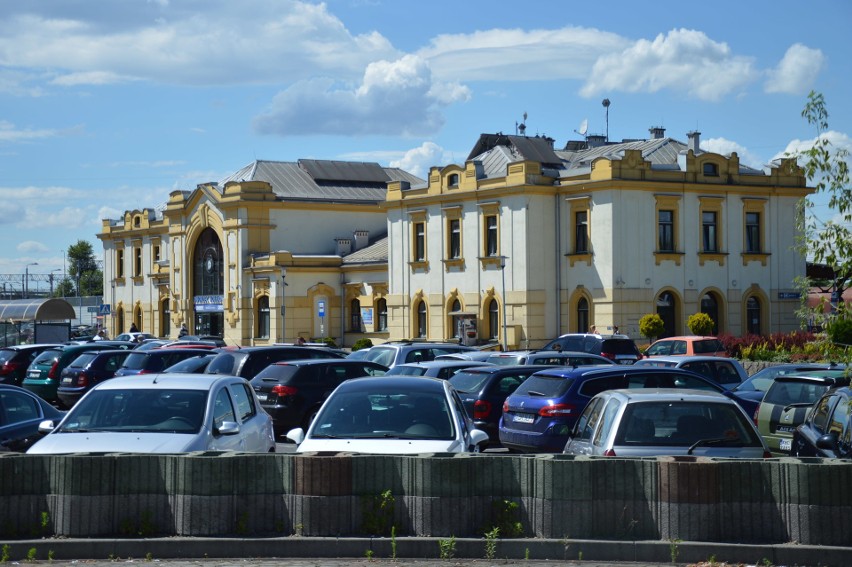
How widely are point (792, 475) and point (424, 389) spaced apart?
13.9 feet

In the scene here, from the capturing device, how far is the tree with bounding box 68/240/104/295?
14050 centimetres

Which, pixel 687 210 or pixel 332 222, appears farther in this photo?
pixel 332 222

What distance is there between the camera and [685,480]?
1080 cm

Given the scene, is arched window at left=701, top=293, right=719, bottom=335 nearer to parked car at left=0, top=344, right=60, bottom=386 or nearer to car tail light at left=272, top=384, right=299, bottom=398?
parked car at left=0, top=344, right=60, bottom=386

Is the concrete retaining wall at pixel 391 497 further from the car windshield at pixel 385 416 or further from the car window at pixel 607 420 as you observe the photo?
the car windshield at pixel 385 416

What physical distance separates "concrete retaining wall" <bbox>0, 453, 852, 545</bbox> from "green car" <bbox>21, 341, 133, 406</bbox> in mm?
20422

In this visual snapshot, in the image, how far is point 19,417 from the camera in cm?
1598

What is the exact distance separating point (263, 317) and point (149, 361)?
38252 millimetres

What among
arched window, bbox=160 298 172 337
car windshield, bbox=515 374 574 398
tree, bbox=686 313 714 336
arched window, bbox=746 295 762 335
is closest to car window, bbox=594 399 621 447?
car windshield, bbox=515 374 574 398

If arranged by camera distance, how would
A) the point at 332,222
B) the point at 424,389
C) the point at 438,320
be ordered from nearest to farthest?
the point at 424,389, the point at 438,320, the point at 332,222

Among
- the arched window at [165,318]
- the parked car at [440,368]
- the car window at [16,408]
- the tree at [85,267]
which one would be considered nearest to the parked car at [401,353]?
the parked car at [440,368]

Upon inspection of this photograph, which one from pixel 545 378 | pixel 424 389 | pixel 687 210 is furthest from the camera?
pixel 687 210

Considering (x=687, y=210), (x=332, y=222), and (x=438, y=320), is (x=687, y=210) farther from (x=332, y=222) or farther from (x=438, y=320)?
(x=332, y=222)

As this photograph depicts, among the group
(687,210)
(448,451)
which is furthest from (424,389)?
(687,210)
